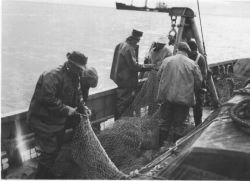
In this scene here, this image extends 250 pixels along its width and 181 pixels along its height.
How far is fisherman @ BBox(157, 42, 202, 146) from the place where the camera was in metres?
5.49

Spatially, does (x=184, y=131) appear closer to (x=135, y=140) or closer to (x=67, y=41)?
(x=135, y=140)

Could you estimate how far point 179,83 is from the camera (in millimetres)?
5488

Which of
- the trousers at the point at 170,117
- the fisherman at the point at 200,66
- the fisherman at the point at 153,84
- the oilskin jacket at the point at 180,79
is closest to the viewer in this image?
the oilskin jacket at the point at 180,79

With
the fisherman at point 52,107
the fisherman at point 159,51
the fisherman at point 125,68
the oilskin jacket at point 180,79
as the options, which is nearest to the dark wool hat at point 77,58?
the fisherman at point 52,107

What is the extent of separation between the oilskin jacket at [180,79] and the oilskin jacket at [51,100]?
1.77m

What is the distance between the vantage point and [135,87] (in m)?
7.26

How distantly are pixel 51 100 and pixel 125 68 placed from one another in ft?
9.76

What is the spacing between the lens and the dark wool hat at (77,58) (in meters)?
4.21

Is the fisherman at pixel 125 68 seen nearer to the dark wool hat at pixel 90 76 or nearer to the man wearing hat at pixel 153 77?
the man wearing hat at pixel 153 77

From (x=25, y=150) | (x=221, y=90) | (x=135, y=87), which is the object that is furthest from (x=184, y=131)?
(x=221, y=90)

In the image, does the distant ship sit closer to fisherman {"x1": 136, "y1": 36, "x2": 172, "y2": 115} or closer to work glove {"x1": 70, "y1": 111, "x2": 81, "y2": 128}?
fisherman {"x1": 136, "y1": 36, "x2": 172, "y2": 115}

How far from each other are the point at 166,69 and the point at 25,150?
102 inches

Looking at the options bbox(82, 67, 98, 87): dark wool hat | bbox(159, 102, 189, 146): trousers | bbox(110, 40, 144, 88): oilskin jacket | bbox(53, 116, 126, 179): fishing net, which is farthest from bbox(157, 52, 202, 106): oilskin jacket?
bbox(53, 116, 126, 179): fishing net

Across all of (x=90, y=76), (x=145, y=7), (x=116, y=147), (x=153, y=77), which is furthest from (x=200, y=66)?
(x=90, y=76)
